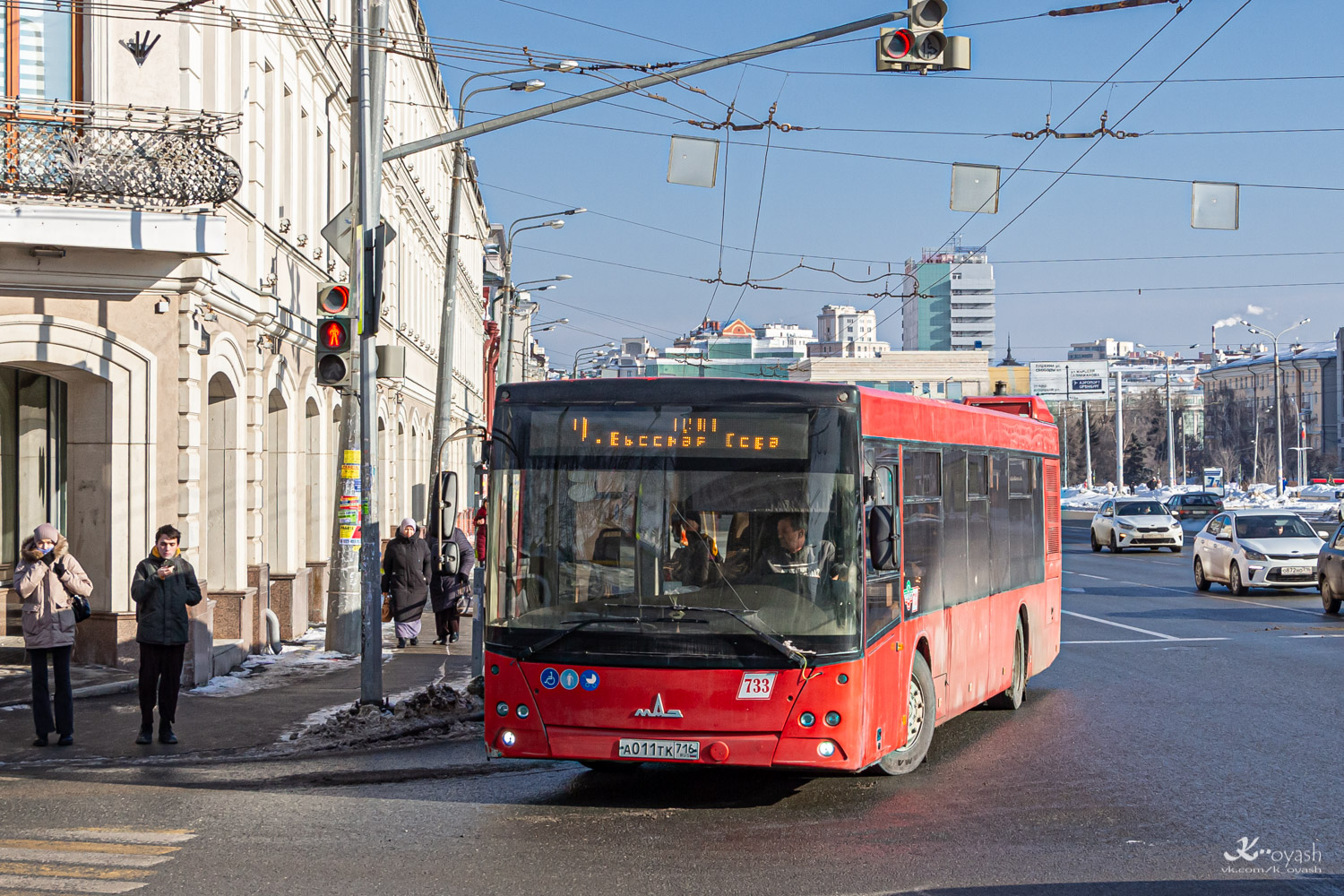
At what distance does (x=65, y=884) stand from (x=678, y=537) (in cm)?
368

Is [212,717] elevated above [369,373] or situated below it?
below

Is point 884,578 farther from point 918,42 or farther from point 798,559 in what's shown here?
point 918,42

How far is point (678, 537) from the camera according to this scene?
891 centimetres

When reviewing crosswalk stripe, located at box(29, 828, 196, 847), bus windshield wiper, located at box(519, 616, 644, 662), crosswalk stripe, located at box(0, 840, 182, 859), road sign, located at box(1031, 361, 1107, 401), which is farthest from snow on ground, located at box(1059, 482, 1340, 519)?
crosswalk stripe, located at box(0, 840, 182, 859)

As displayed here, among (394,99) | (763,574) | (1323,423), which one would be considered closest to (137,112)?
(763,574)

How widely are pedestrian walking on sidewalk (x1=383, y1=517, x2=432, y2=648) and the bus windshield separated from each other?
10.3m

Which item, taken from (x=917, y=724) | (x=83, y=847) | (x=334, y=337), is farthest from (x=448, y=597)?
(x=83, y=847)

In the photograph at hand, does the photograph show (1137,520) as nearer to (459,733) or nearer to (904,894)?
(459,733)

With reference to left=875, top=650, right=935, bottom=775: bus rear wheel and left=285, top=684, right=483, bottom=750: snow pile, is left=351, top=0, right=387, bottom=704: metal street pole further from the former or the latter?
left=875, top=650, right=935, bottom=775: bus rear wheel

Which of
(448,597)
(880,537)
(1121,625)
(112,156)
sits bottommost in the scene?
(1121,625)

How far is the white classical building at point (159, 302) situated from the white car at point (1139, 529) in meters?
29.4

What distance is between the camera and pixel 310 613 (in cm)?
2298

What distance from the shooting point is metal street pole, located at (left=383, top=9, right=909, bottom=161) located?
13211mm

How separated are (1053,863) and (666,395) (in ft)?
11.4
